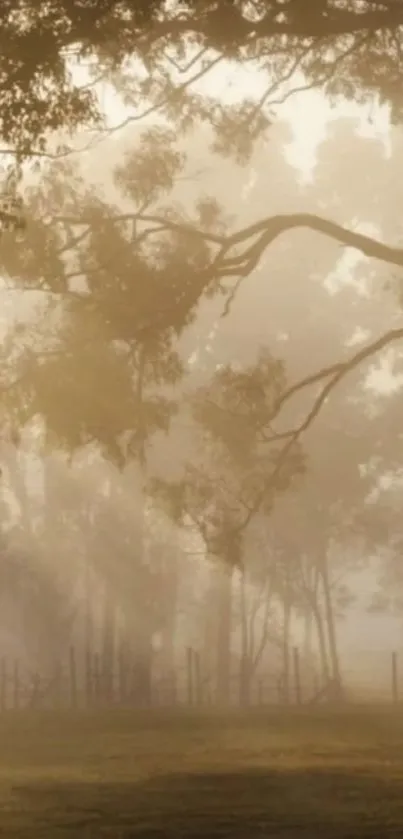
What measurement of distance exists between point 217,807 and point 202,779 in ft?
11.4

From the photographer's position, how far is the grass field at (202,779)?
1264 cm

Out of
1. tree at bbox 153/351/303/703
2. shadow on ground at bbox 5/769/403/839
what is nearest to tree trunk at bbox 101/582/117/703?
tree at bbox 153/351/303/703

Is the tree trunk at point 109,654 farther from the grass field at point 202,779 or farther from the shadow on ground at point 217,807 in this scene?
the shadow on ground at point 217,807

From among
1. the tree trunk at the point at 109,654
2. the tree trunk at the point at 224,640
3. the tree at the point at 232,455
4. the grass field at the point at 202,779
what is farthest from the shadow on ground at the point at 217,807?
the tree trunk at the point at 224,640

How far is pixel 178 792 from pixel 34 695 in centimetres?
2528

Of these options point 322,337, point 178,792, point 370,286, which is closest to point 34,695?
point 322,337

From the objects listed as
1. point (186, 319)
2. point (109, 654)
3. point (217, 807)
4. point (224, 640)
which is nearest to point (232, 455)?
point (186, 319)

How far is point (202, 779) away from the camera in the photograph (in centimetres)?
1788

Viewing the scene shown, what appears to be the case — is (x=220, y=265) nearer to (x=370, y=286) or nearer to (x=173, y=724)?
(x=173, y=724)

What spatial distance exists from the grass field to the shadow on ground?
13 millimetres

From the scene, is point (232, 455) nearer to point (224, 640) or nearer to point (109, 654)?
point (109, 654)

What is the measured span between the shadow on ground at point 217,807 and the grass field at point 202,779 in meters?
0.01

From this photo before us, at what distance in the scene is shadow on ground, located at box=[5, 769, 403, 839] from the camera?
12148 mm

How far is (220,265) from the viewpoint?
20.9 m
